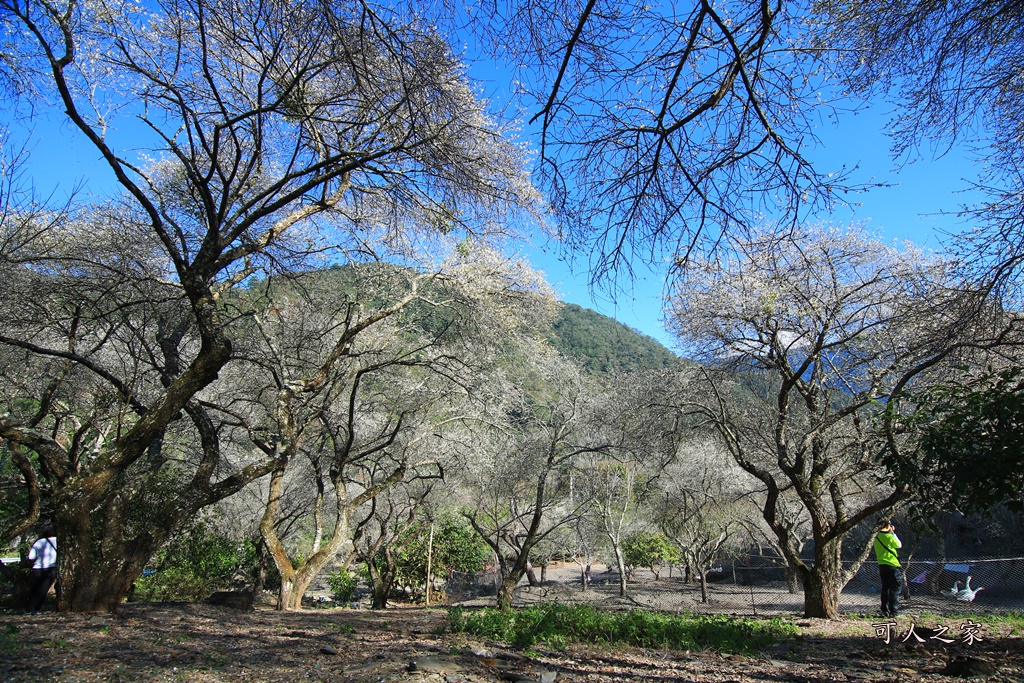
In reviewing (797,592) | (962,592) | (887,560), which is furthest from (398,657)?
(797,592)

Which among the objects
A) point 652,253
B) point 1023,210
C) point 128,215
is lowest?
point 652,253

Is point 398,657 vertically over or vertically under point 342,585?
over

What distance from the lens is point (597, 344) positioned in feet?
86.5

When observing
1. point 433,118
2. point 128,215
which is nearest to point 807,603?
point 433,118

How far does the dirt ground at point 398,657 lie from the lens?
3766mm

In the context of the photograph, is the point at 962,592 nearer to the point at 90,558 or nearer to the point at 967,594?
the point at 967,594

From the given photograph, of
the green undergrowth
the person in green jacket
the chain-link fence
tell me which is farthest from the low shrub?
the person in green jacket

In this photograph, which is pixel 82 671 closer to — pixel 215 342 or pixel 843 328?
pixel 215 342

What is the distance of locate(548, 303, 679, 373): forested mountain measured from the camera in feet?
61.2

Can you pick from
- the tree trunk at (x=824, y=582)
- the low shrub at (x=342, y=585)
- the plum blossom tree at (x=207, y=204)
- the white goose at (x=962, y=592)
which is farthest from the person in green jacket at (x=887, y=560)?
the low shrub at (x=342, y=585)

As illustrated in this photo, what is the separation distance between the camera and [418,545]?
18.8 m

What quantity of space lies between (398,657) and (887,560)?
25.1 feet

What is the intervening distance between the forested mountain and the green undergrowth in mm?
8726

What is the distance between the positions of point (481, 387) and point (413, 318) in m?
1.85
